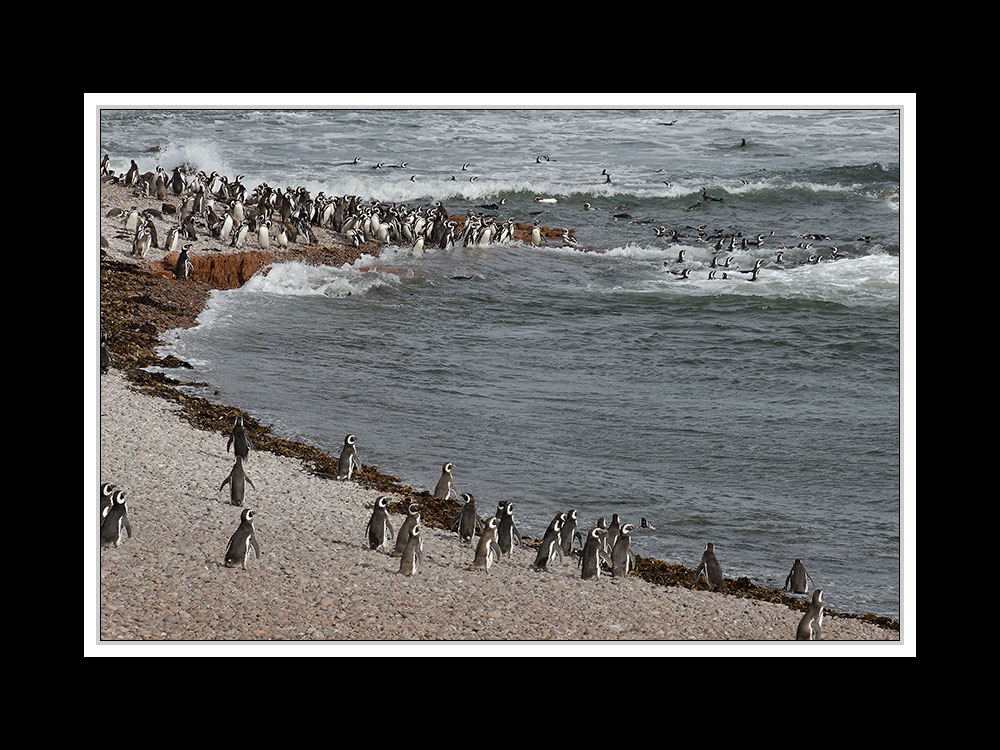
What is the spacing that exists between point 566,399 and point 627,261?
2486 millimetres

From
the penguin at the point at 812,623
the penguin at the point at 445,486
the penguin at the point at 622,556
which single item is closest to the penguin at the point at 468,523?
the penguin at the point at 445,486

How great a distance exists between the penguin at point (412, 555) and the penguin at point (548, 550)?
0.65 m

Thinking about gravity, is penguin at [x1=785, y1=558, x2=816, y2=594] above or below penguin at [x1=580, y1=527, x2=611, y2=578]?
below

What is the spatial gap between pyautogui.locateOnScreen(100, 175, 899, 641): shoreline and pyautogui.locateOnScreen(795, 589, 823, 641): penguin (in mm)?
83

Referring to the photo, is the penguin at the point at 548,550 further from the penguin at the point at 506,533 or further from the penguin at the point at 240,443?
the penguin at the point at 240,443

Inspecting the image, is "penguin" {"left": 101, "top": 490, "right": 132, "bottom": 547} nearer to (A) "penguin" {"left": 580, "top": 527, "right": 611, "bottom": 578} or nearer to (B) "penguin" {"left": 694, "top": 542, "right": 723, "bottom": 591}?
(A) "penguin" {"left": 580, "top": 527, "right": 611, "bottom": 578}

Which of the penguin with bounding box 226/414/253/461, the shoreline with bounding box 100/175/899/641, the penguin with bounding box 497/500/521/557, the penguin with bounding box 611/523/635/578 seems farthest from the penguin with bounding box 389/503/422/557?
the penguin with bounding box 226/414/253/461

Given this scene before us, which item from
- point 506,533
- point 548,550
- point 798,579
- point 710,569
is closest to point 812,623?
point 798,579

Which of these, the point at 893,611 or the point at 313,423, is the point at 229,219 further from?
the point at 893,611

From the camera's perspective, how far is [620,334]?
7.48 metres

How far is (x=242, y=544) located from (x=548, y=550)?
1.62m

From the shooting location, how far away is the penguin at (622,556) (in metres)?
5.44

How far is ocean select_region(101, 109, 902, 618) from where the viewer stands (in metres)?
5.63

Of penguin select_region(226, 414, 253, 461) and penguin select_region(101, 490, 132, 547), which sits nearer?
penguin select_region(101, 490, 132, 547)
